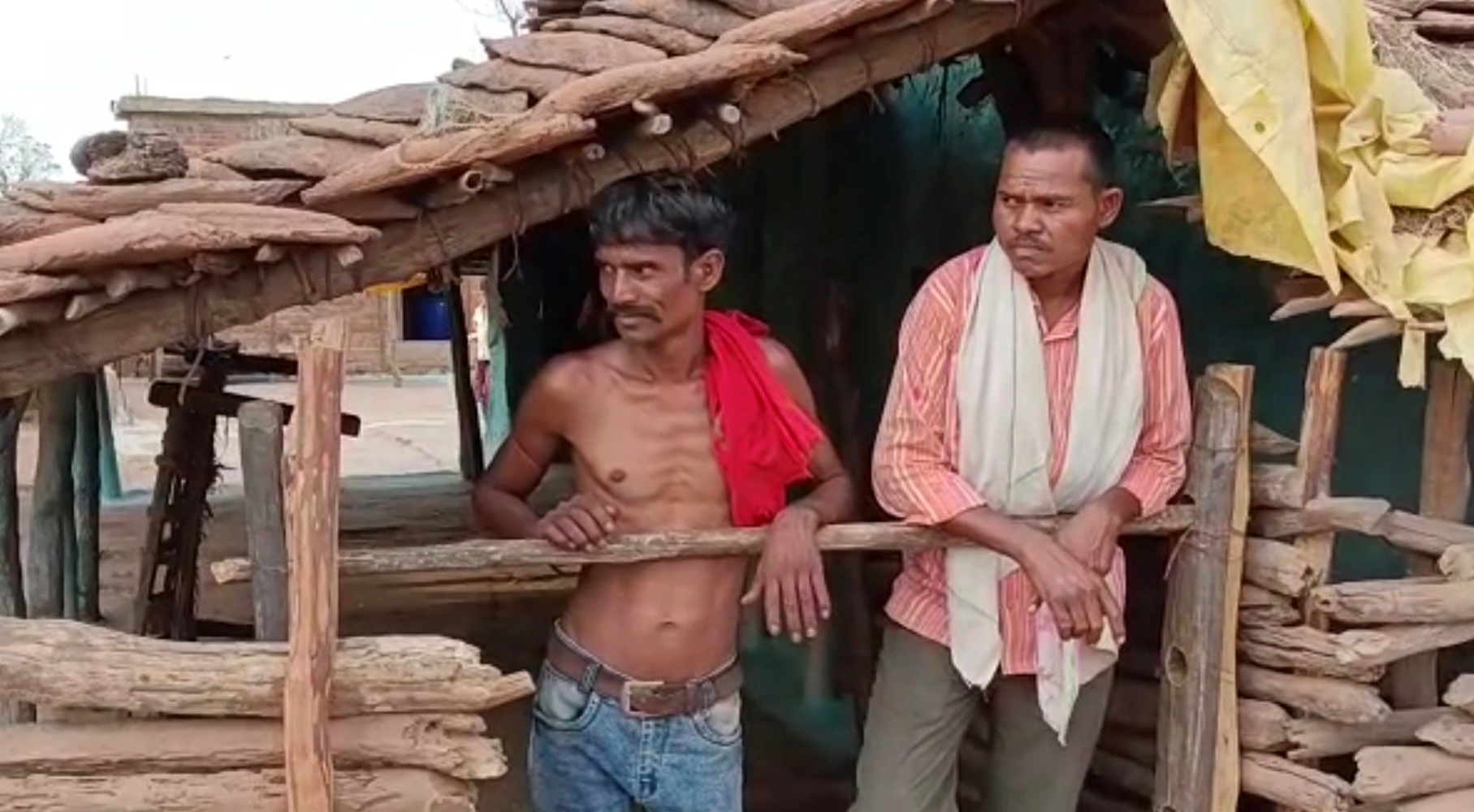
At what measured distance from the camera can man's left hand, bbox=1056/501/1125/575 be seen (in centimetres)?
354

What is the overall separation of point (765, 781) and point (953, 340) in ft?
10.1

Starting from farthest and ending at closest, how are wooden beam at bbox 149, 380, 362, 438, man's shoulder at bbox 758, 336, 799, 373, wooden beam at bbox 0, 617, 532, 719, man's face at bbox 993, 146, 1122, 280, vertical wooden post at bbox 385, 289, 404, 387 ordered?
1. vertical wooden post at bbox 385, 289, 404, 387
2. wooden beam at bbox 149, 380, 362, 438
3. man's shoulder at bbox 758, 336, 799, 373
4. man's face at bbox 993, 146, 1122, 280
5. wooden beam at bbox 0, 617, 532, 719

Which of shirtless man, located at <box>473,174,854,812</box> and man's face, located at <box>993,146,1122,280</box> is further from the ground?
man's face, located at <box>993,146,1122,280</box>

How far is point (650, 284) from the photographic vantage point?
11.4 ft

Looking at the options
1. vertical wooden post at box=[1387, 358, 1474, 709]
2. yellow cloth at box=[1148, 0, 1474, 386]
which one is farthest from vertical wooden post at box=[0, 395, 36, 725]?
vertical wooden post at box=[1387, 358, 1474, 709]

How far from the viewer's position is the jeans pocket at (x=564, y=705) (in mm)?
3646

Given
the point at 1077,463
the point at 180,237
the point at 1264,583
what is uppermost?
the point at 180,237

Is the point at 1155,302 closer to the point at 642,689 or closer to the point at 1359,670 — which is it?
the point at 1359,670

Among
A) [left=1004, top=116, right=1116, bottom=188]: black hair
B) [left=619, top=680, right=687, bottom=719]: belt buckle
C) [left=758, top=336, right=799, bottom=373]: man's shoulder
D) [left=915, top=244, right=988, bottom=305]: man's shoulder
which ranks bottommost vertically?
[left=619, top=680, right=687, bottom=719]: belt buckle

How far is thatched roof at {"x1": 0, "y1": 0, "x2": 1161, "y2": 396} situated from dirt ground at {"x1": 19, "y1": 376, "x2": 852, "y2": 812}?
3.07m

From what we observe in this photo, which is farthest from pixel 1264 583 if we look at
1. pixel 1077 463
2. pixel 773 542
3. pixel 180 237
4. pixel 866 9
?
pixel 180 237

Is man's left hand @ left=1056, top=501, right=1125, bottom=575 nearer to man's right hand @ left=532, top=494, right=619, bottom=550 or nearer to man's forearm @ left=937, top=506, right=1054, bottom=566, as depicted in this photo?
man's forearm @ left=937, top=506, right=1054, bottom=566

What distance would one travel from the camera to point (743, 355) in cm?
370

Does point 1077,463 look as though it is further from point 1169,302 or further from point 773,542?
point 773,542
